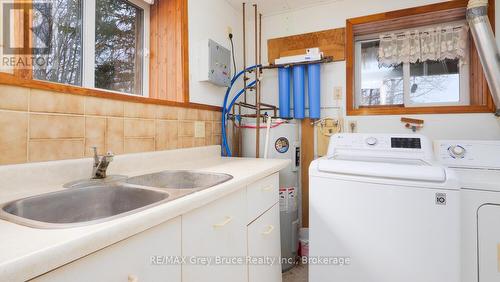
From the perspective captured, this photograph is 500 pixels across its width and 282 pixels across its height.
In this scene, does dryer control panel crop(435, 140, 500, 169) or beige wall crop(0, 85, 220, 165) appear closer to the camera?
beige wall crop(0, 85, 220, 165)

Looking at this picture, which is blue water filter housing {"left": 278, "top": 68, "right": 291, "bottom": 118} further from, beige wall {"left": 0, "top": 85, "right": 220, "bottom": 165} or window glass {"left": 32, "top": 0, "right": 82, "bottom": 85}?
window glass {"left": 32, "top": 0, "right": 82, "bottom": 85}

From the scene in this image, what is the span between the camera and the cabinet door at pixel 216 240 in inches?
31.7

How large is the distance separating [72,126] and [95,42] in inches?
25.5

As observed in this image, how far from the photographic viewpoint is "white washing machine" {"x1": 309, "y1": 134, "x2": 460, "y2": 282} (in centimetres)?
119

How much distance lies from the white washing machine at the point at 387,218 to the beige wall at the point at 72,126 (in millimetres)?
1017

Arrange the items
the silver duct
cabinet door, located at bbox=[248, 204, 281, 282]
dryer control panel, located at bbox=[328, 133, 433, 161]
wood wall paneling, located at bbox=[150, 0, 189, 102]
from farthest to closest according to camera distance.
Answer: wood wall paneling, located at bbox=[150, 0, 189, 102], the silver duct, dryer control panel, located at bbox=[328, 133, 433, 161], cabinet door, located at bbox=[248, 204, 281, 282]

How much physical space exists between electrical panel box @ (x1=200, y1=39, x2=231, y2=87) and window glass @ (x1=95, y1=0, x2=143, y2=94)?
46 cm

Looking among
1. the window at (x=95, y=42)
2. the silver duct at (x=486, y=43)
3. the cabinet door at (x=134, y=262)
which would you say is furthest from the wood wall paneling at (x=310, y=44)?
the cabinet door at (x=134, y=262)

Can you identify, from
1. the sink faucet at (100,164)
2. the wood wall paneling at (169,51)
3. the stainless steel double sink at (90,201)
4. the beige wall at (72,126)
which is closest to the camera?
the stainless steel double sink at (90,201)

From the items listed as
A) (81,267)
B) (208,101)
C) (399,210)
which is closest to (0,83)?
(81,267)

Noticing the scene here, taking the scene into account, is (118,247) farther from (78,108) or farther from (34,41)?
(34,41)

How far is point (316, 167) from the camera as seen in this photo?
59.0 inches

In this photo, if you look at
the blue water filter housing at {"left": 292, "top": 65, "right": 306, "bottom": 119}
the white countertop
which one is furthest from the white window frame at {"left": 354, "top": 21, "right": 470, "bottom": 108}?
the white countertop

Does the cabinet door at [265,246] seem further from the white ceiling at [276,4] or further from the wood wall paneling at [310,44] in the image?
the white ceiling at [276,4]
